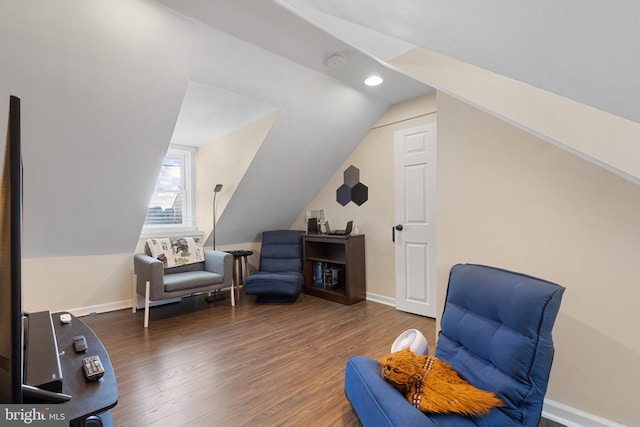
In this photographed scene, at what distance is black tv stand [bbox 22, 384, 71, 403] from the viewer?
0.75m

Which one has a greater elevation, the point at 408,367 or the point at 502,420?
the point at 408,367

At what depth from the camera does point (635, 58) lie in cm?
58

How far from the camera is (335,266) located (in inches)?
166

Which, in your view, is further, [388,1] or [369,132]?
[369,132]

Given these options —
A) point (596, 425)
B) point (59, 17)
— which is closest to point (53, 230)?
point (59, 17)

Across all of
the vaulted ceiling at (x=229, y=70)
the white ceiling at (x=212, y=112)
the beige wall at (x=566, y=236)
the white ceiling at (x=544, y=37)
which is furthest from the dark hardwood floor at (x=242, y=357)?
the white ceiling at (x=212, y=112)

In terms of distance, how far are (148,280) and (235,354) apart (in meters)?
1.39

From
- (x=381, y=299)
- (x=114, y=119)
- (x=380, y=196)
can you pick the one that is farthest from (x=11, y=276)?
(x=381, y=299)

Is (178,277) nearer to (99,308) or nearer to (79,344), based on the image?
(99,308)

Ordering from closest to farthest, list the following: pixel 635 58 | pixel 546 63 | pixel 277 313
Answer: pixel 635 58
pixel 546 63
pixel 277 313

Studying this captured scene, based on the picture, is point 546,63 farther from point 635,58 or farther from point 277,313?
point 277,313

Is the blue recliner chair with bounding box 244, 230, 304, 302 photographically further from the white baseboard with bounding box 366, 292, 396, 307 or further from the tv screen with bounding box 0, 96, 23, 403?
the tv screen with bounding box 0, 96, 23, 403

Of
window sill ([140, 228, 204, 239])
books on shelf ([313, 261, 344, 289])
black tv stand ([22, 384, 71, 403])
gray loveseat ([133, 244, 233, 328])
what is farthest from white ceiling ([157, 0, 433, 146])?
books on shelf ([313, 261, 344, 289])

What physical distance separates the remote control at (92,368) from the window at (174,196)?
3.16 metres
